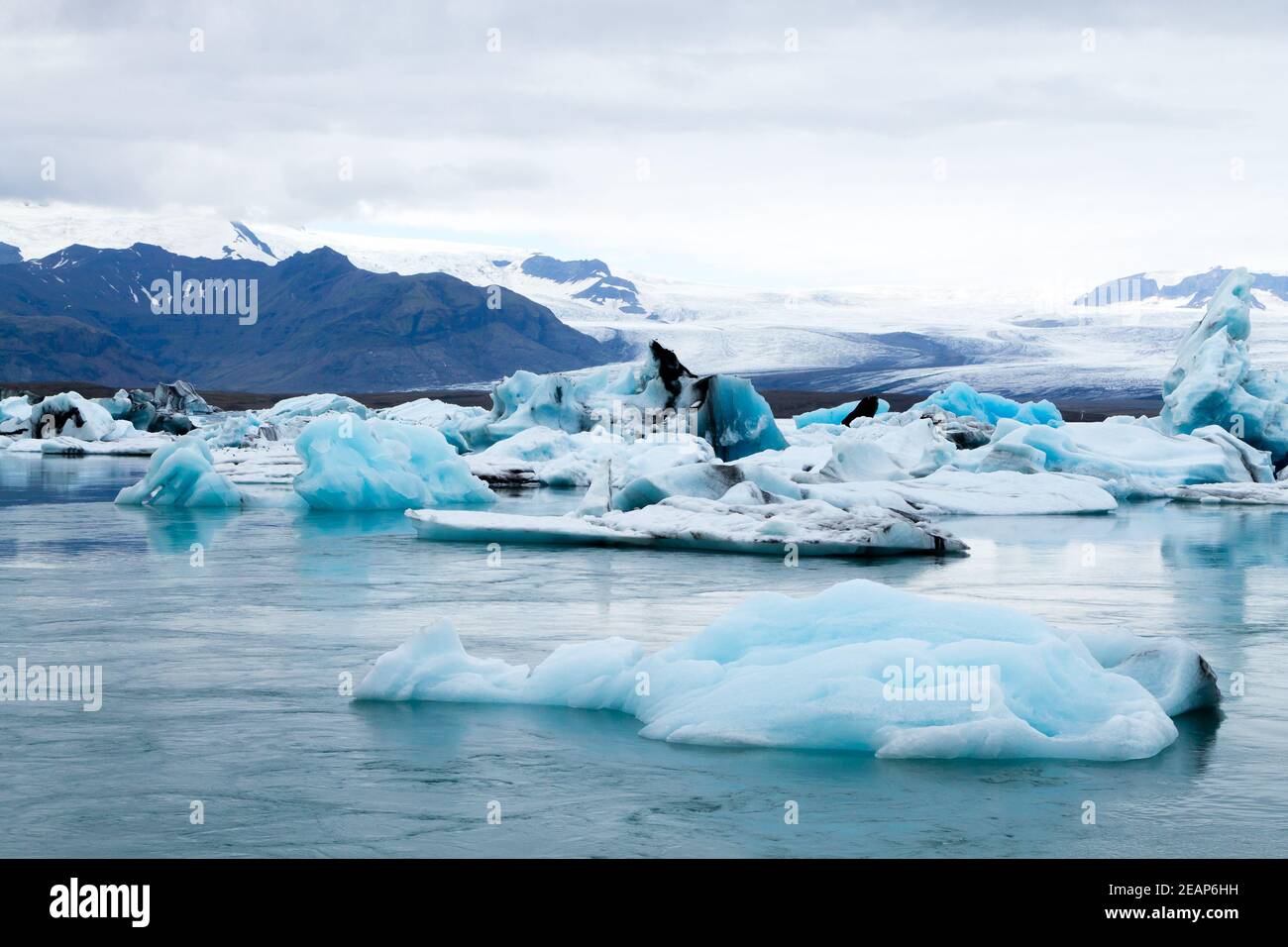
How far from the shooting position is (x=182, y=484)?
19266 mm

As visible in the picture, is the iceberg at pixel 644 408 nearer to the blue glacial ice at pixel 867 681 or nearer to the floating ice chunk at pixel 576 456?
the floating ice chunk at pixel 576 456

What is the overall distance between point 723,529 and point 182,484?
8.55 m

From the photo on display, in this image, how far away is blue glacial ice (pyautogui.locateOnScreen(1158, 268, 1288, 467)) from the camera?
Answer: 2628 centimetres

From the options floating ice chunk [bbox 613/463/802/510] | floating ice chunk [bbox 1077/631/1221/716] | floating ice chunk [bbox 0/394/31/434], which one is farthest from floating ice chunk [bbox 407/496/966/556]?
floating ice chunk [bbox 0/394/31/434]

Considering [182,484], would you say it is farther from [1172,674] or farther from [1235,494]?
[1172,674]

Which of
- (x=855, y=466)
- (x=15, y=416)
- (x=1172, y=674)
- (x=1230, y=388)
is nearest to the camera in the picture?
(x=1172, y=674)

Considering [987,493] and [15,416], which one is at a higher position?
[15,416]

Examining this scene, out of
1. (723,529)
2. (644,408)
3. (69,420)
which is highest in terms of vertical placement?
(69,420)

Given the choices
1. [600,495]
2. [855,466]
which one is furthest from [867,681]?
[855,466]

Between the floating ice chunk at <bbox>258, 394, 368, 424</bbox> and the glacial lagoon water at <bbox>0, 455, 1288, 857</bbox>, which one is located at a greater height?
the floating ice chunk at <bbox>258, 394, 368, 424</bbox>

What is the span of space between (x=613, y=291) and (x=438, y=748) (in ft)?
600

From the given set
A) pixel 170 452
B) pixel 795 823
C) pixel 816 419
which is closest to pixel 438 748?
pixel 795 823

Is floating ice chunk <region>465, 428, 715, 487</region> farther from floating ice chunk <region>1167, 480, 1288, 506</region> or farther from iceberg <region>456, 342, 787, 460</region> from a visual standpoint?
floating ice chunk <region>1167, 480, 1288, 506</region>

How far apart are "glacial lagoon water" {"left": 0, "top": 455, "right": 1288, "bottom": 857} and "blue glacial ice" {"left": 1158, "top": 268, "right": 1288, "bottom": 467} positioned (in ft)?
50.9
